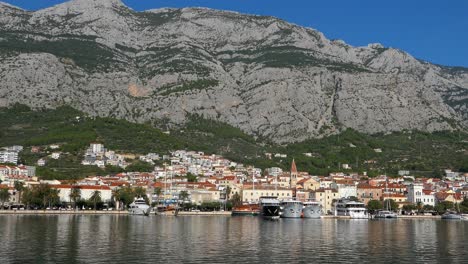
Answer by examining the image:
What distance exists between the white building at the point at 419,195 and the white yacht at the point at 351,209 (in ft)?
70.7

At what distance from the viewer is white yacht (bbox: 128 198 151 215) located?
4154 inches

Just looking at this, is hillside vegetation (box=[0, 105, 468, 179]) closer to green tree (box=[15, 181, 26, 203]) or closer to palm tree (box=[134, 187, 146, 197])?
palm tree (box=[134, 187, 146, 197])

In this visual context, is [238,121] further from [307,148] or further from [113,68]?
[113,68]

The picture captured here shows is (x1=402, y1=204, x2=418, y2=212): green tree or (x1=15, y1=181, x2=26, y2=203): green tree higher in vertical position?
(x1=15, y1=181, x2=26, y2=203): green tree

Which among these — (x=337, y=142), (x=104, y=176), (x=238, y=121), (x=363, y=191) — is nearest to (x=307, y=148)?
(x=337, y=142)

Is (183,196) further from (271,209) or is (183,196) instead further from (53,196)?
(53,196)

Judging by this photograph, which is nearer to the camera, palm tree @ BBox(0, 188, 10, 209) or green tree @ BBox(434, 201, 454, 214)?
palm tree @ BBox(0, 188, 10, 209)

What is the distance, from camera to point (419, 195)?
433ft

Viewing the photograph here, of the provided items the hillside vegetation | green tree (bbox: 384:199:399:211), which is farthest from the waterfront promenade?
the hillside vegetation

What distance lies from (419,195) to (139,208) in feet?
197

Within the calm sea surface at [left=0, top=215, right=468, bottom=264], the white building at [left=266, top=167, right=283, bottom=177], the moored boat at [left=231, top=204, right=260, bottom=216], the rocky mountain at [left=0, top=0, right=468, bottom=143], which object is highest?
the rocky mountain at [left=0, top=0, right=468, bottom=143]

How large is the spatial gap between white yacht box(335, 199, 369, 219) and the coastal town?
9502mm

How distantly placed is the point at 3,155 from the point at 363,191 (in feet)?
251

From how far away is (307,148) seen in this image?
166 meters
